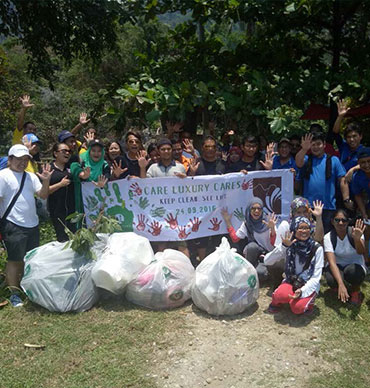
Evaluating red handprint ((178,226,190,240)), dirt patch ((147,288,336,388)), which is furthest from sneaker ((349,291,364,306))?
red handprint ((178,226,190,240))

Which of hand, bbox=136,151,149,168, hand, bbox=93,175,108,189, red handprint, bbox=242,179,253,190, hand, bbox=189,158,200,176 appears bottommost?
red handprint, bbox=242,179,253,190

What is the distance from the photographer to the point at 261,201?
15.5ft

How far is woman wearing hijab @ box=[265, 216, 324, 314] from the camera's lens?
12.9 ft

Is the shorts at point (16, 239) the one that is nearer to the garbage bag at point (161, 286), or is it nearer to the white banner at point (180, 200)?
the white banner at point (180, 200)

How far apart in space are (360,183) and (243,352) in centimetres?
231

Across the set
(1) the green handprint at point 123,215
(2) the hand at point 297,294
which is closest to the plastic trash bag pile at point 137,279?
(2) the hand at point 297,294

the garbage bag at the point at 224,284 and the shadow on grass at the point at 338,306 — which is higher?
the garbage bag at the point at 224,284

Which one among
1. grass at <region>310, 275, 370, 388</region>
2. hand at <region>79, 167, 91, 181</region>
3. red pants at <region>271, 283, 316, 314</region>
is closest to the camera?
grass at <region>310, 275, 370, 388</region>

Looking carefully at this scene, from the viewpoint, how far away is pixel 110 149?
5.03 metres

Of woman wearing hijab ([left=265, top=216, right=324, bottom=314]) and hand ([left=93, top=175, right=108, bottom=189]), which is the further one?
hand ([left=93, top=175, right=108, bottom=189])

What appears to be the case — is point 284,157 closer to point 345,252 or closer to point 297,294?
point 345,252

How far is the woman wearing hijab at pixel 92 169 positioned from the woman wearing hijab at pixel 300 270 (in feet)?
7.08

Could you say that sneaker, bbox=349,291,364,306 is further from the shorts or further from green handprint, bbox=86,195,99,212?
the shorts

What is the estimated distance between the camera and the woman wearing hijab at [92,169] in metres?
4.76
